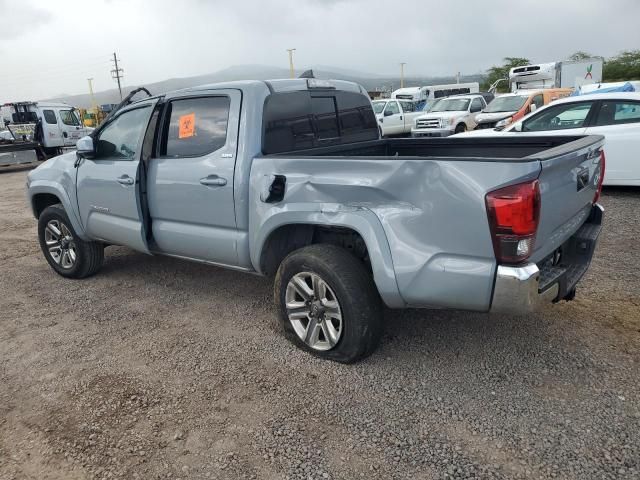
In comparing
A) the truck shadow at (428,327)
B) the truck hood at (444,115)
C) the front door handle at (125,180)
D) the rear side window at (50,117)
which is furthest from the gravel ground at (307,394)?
the rear side window at (50,117)

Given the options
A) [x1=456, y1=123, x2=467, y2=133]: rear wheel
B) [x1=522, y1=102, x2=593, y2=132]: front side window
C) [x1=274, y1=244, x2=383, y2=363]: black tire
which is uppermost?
[x1=522, y1=102, x2=593, y2=132]: front side window

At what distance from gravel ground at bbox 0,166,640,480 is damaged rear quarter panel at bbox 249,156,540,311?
0.63 metres

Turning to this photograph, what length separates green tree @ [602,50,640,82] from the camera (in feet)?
140

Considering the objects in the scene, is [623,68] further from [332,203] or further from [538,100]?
[332,203]

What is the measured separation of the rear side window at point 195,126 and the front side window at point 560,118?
21.0 feet

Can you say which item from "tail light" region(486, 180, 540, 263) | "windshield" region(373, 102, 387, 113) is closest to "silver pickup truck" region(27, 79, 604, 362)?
"tail light" region(486, 180, 540, 263)

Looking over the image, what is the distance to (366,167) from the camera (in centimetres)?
290

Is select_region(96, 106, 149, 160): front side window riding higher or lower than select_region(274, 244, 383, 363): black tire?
higher

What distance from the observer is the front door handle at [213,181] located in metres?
3.63

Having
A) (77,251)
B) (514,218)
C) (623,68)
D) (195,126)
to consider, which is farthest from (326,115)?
(623,68)

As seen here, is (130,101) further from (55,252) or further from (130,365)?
(130,365)

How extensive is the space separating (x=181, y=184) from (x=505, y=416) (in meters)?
2.69

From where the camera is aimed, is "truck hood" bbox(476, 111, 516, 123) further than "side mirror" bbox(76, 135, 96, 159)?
Yes

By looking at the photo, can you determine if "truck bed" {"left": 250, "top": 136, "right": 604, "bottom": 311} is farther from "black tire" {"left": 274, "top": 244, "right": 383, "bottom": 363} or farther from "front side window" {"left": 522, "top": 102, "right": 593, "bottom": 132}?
"front side window" {"left": 522, "top": 102, "right": 593, "bottom": 132}
